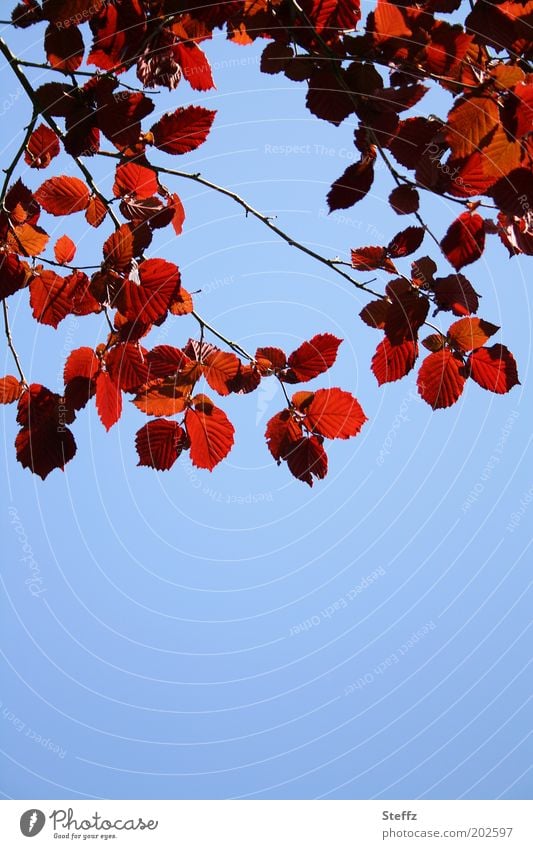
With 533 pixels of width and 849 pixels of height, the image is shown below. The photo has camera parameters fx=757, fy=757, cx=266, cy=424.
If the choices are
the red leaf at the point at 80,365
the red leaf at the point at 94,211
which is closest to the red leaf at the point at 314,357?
the red leaf at the point at 80,365

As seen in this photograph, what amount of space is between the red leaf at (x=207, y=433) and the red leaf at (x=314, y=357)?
0.72 feet

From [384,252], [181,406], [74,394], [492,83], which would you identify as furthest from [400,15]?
[74,394]

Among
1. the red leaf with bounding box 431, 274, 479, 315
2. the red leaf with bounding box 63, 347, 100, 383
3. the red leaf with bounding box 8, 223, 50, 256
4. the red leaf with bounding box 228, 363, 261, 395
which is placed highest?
the red leaf with bounding box 8, 223, 50, 256

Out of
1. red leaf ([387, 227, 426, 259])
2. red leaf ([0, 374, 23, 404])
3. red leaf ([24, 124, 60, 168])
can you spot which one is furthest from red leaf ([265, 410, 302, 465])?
red leaf ([24, 124, 60, 168])

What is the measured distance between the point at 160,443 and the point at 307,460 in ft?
1.08

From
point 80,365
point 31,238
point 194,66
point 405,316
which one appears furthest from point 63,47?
point 405,316

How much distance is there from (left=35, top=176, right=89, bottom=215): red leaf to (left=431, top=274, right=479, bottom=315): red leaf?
32.7 inches

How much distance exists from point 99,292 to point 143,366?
0.60 ft

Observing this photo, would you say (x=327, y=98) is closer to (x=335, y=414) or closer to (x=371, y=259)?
(x=371, y=259)

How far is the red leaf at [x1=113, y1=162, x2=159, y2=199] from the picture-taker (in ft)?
5.68

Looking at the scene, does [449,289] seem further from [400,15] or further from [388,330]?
[400,15]

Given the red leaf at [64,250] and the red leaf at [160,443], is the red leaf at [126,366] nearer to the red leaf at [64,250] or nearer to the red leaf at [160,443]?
the red leaf at [160,443]

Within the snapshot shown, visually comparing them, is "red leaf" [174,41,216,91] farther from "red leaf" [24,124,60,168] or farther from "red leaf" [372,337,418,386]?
"red leaf" [372,337,418,386]

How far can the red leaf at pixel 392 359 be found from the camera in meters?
1.63
